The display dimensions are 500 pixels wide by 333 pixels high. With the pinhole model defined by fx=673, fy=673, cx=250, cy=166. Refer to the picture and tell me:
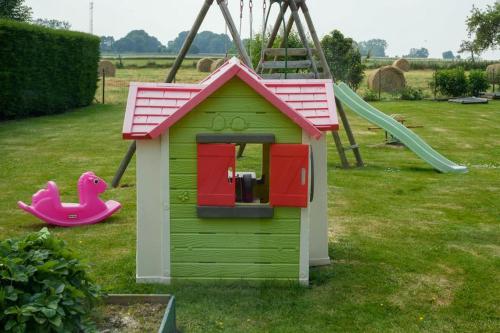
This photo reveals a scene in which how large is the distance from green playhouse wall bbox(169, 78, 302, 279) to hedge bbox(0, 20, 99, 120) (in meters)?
14.9

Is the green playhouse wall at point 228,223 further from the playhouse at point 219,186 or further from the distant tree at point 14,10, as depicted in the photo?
the distant tree at point 14,10

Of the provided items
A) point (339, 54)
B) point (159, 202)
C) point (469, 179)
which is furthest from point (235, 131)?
point (339, 54)

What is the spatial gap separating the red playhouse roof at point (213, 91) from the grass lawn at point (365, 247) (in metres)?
1.39

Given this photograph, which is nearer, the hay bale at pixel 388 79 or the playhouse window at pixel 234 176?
the playhouse window at pixel 234 176

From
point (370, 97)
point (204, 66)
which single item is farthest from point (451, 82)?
point (204, 66)

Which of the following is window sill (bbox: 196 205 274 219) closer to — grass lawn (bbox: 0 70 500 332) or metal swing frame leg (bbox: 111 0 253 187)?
grass lawn (bbox: 0 70 500 332)

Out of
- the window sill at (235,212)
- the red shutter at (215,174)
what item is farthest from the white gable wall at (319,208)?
the red shutter at (215,174)

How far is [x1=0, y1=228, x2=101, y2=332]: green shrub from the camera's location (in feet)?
13.2

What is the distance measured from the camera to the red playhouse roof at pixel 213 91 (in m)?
6.03

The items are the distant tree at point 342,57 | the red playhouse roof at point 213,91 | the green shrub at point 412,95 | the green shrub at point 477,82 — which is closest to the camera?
the red playhouse roof at point 213,91

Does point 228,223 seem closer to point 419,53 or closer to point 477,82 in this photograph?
point 477,82

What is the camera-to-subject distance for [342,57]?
2809 centimetres

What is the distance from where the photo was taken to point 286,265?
6246 millimetres

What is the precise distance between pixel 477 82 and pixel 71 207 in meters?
24.5
